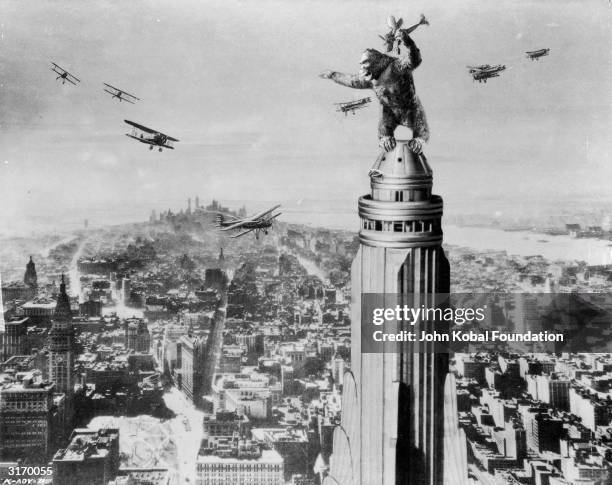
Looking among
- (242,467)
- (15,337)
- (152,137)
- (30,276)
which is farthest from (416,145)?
(15,337)

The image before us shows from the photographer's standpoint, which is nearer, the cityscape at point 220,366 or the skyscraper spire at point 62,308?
the cityscape at point 220,366

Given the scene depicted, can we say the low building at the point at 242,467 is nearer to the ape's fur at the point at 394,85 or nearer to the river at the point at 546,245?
the river at the point at 546,245

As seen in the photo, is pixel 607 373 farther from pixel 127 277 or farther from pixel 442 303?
pixel 127 277

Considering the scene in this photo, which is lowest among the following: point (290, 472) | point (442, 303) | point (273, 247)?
point (290, 472)

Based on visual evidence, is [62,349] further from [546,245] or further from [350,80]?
[546,245]

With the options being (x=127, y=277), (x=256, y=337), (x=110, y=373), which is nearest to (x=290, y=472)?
(x=256, y=337)

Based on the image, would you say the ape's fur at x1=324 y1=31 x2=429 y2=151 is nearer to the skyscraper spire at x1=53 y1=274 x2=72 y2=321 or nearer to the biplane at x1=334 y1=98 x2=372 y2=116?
the biplane at x1=334 y1=98 x2=372 y2=116

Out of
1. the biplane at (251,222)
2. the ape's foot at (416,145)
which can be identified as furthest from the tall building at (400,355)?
the biplane at (251,222)

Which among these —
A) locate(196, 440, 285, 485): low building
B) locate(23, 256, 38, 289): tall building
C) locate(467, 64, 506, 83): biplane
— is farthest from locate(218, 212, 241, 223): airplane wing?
locate(467, 64, 506, 83): biplane
